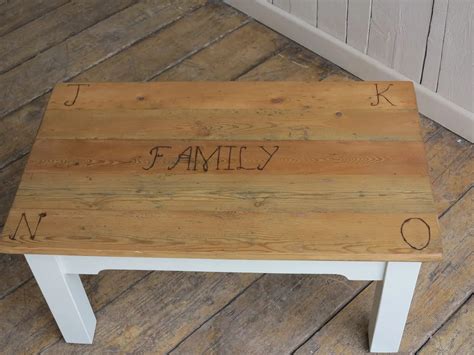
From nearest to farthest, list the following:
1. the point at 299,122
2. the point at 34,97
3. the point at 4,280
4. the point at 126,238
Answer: the point at 126,238, the point at 299,122, the point at 4,280, the point at 34,97

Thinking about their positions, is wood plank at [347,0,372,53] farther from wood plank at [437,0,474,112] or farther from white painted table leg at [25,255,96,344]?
white painted table leg at [25,255,96,344]

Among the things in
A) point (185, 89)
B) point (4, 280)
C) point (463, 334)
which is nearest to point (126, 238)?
point (185, 89)

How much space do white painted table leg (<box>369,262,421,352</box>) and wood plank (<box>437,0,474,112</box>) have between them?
0.75 meters

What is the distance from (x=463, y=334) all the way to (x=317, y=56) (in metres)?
1.08

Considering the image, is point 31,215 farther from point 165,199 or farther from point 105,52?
point 105,52

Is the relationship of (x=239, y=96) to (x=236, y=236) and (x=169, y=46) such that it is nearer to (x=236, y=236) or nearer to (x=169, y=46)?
(x=236, y=236)

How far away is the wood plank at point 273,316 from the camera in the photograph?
164 cm

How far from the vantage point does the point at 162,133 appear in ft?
5.07

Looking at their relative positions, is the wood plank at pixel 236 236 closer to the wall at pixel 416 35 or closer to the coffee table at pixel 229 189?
the coffee table at pixel 229 189

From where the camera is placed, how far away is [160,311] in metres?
1.71

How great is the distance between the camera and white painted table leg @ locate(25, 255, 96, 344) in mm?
1435

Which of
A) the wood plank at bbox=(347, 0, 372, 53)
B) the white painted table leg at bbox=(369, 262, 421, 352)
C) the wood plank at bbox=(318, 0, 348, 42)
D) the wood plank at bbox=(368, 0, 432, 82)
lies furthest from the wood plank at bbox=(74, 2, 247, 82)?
the white painted table leg at bbox=(369, 262, 421, 352)

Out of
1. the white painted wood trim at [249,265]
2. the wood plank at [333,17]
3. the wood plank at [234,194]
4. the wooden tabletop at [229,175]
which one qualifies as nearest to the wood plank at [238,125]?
the wooden tabletop at [229,175]

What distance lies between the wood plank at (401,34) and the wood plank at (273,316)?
70 cm
